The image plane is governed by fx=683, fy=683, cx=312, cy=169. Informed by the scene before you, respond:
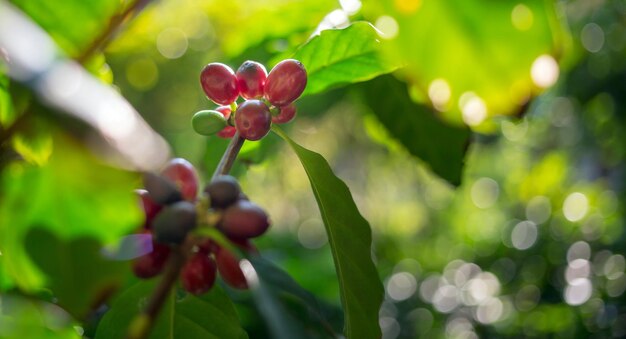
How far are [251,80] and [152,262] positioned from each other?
201mm

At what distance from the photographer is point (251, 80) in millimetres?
610

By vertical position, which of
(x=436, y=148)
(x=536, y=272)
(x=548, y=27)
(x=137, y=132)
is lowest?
(x=137, y=132)

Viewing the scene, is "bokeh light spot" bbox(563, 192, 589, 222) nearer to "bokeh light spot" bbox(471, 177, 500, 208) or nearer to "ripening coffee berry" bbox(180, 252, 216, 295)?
"bokeh light spot" bbox(471, 177, 500, 208)

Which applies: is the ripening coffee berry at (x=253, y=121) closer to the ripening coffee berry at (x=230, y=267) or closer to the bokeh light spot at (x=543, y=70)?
the ripening coffee berry at (x=230, y=267)

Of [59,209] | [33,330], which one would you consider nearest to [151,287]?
[33,330]

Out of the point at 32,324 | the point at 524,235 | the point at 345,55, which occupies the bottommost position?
the point at 32,324

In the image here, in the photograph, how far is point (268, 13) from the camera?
898 mm

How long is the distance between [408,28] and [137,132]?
0.42ft

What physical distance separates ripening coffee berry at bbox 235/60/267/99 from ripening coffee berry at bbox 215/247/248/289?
0.54 ft

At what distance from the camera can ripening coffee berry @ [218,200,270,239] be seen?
1.45ft

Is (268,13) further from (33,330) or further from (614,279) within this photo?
(614,279)

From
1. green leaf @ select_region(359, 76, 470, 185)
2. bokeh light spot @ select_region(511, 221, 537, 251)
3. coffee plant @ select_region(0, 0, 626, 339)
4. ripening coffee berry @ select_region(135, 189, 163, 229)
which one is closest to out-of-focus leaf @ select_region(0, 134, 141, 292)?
coffee plant @ select_region(0, 0, 626, 339)

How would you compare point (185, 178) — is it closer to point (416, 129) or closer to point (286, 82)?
point (286, 82)

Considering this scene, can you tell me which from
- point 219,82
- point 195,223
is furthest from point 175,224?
point 219,82
